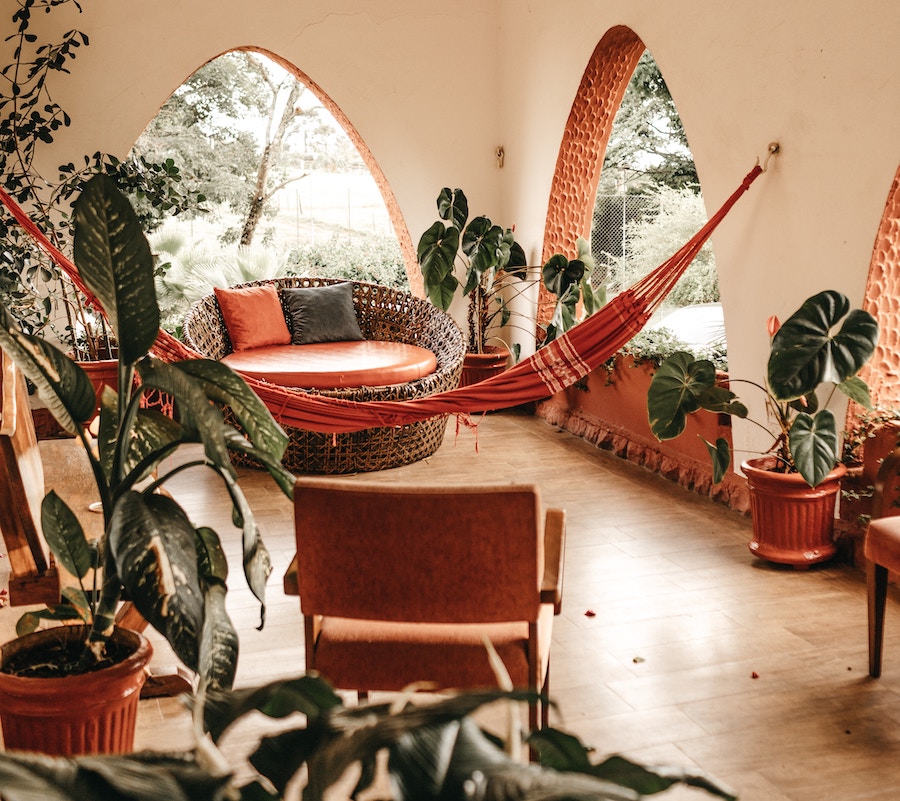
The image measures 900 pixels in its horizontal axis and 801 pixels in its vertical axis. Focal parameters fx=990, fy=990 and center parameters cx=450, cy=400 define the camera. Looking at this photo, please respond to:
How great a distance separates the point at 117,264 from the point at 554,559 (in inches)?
40.6

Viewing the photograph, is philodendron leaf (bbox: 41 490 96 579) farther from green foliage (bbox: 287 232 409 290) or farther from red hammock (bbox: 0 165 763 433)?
green foliage (bbox: 287 232 409 290)

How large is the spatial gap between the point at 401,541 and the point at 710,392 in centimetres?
183

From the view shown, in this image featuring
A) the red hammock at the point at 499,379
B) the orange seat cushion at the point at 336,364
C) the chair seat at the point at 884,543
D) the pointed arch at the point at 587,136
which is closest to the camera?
the chair seat at the point at 884,543

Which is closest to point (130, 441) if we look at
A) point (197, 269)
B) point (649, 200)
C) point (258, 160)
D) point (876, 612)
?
point (876, 612)

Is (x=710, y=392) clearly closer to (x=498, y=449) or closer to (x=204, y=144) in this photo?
(x=498, y=449)

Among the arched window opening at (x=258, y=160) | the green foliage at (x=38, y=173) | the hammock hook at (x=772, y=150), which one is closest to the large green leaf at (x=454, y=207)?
the green foliage at (x=38, y=173)

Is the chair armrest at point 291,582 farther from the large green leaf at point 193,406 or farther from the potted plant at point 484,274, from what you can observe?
the potted plant at point 484,274

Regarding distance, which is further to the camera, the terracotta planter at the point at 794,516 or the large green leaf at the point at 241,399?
the terracotta planter at the point at 794,516

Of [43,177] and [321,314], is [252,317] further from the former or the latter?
[43,177]

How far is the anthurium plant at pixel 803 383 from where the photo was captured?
284 centimetres

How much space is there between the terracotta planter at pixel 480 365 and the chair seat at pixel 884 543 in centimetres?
328

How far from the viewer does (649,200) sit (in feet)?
19.7

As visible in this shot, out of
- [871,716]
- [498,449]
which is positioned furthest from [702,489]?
[871,716]

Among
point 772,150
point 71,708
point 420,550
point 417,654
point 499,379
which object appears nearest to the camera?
point 71,708
